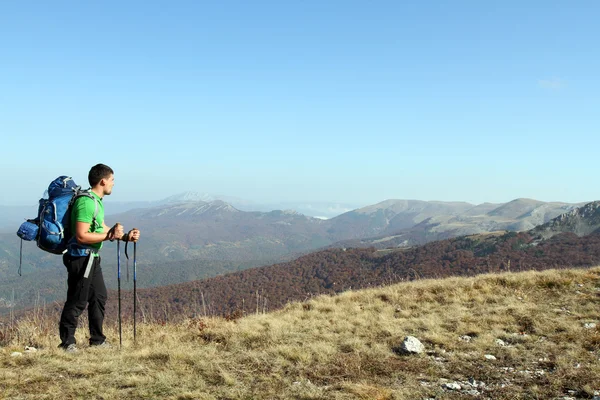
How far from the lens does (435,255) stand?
114 meters

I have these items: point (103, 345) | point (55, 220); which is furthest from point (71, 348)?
point (55, 220)

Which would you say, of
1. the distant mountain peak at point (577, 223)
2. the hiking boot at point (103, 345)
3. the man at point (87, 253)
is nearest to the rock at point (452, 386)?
the man at point (87, 253)

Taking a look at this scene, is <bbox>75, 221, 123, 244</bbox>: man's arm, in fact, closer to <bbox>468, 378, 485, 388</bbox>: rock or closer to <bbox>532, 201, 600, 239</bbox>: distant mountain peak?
<bbox>468, 378, 485, 388</bbox>: rock

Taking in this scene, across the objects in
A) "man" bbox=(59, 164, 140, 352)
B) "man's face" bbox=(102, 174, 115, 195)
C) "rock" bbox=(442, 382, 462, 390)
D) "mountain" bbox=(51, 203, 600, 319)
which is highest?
"man's face" bbox=(102, 174, 115, 195)

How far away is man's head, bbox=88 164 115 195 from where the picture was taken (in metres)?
6.78

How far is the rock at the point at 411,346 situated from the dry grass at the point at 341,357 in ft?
0.54

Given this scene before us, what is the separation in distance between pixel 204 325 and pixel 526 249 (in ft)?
353

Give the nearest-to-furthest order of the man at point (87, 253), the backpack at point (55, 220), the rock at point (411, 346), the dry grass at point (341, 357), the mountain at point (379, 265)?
the dry grass at point (341, 357), the backpack at point (55, 220), the man at point (87, 253), the rock at point (411, 346), the mountain at point (379, 265)

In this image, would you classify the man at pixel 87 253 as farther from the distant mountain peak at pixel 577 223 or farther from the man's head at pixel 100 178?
the distant mountain peak at pixel 577 223

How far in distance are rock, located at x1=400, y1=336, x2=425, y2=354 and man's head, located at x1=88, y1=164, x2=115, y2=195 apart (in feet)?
19.0

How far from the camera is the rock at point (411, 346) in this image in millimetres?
6414

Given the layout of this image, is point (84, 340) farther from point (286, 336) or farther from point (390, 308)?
point (390, 308)

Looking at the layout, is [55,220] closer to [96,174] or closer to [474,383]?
[96,174]

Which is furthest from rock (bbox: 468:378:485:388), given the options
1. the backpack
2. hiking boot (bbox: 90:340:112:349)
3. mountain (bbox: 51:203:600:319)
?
mountain (bbox: 51:203:600:319)
